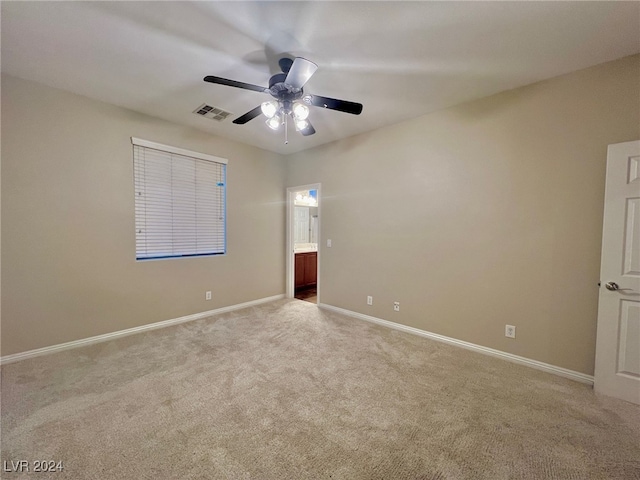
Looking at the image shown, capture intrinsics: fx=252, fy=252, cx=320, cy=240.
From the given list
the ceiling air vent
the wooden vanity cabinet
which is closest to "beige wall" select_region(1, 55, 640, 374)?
the ceiling air vent

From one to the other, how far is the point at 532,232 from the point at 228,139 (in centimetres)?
410

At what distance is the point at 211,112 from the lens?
3.06 m

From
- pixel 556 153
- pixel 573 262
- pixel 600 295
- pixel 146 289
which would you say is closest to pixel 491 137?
pixel 556 153

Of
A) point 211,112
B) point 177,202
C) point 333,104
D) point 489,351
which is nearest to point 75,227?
point 177,202

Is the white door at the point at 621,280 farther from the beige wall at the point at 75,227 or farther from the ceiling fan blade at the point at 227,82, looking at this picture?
the beige wall at the point at 75,227

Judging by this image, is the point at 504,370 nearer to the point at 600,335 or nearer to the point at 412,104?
the point at 600,335

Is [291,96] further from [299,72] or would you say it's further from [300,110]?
[299,72]

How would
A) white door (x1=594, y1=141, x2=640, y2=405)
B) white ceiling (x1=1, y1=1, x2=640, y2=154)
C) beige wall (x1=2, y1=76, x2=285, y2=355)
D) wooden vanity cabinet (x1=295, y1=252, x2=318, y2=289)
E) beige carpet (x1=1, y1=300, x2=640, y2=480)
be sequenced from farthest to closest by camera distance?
1. wooden vanity cabinet (x1=295, y1=252, x2=318, y2=289)
2. beige wall (x1=2, y1=76, x2=285, y2=355)
3. white door (x1=594, y1=141, x2=640, y2=405)
4. white ceiling (x1=1, y1=1, x2=640, y2=154)
5. beige carpet (x1=1, y1=300, x2=640, y2=480)

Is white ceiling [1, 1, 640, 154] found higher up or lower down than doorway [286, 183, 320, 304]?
higher up

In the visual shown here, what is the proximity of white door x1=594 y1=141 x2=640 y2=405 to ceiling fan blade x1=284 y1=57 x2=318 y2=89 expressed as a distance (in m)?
2.44

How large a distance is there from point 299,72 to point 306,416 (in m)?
2.43

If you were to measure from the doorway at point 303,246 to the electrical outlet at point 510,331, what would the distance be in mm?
2624

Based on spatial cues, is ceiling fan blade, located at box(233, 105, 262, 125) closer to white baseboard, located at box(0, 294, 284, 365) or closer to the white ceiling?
the white ceiling

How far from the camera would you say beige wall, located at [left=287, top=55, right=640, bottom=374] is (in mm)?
2186
